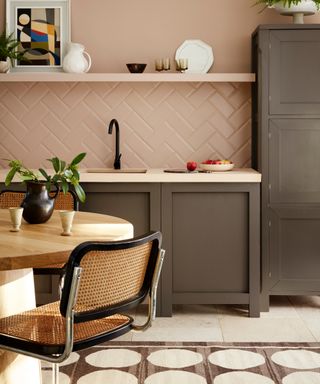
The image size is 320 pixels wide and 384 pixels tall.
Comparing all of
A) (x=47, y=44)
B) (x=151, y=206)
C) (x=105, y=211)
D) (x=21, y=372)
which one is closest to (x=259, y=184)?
(x=151, y=206)

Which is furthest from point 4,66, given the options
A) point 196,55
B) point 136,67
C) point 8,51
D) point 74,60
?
point 196,55

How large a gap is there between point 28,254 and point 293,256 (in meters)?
2.51

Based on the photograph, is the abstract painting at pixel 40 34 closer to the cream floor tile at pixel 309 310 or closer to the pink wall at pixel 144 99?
the pink wall at pixel 144 99

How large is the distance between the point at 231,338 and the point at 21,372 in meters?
1.50

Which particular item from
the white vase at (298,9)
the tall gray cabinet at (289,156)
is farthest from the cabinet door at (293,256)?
the white vase at (298,9)

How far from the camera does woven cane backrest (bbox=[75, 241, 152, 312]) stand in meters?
2.50

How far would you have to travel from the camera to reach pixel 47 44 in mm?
5211

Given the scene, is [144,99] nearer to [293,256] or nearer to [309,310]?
[293,256]

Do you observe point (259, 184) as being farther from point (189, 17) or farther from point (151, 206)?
point (189, 17)

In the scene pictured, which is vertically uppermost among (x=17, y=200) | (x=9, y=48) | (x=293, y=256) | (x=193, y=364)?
(x=9, y=48)

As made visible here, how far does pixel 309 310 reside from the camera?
4781 millimetres

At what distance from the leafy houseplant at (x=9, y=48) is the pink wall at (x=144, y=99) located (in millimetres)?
161

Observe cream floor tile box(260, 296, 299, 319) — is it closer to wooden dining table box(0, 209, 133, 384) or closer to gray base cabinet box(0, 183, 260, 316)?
gray base cabinet box(0, 183, 260, 316)

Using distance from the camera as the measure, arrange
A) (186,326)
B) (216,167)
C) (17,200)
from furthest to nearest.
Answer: (216,167) < (186,326) < (17,200)
